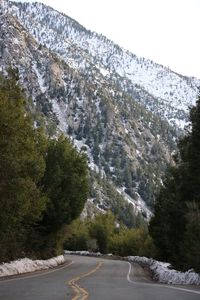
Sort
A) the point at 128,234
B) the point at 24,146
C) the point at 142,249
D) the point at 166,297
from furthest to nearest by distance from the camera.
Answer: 1. the point at 128,234
2. the point at 142,249
3. the point at 24,146
4. the point at 166,297

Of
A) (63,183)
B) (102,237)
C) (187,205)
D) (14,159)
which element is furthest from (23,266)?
(102,237)

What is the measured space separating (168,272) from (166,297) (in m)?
15.8

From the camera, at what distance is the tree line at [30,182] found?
26234 millimetres

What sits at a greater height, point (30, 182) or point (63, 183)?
point (63, 183)

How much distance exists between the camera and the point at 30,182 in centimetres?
2841

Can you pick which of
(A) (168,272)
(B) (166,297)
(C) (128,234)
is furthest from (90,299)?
(C) (128,234)

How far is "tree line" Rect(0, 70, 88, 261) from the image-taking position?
26234 mm

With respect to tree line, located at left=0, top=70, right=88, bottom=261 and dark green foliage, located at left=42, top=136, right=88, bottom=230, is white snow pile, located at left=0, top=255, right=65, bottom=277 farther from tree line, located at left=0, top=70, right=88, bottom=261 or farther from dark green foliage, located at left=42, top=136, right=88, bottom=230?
dark green foliage, located at left=42, top=136, right=88, bottom=230

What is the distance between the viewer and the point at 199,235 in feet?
94.7

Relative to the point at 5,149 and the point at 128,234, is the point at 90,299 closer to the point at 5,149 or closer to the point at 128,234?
the point at 5,149

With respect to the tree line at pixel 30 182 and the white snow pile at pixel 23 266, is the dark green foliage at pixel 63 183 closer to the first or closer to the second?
the tree line at pixel 30 182

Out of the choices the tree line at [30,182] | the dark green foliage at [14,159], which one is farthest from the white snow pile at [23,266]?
the dark green foliage at [14,159]

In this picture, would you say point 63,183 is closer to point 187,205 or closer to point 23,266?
point 23,266

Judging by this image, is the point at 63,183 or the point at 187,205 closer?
the point at 187,205
